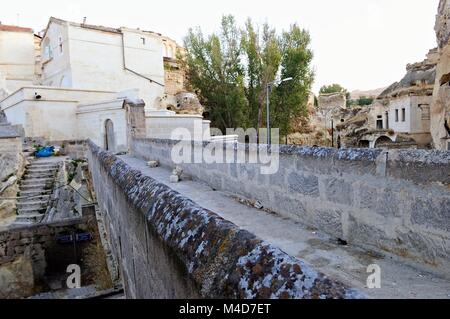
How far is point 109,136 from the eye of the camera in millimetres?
20141

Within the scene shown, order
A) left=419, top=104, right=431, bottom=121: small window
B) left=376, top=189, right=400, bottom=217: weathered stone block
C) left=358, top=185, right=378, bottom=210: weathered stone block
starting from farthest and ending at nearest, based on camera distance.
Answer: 1. left=419, top=104, right=431, bottom=121: small window
2. left=358, top=185, right=378, bottom=210: weathered stone block
3. left=376, top=189, right=400, bottom=217: weathered stone block

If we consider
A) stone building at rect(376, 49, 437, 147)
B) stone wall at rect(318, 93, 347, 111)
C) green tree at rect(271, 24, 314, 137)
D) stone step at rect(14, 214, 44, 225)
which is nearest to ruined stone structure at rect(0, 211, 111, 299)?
stone step at rect(14, 214, 44, 225)

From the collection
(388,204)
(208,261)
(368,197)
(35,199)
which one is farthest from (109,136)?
(208,261)


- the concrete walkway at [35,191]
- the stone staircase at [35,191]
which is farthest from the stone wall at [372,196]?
the stone staircase at [35,191]

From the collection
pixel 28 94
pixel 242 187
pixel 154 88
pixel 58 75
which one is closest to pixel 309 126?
pixel 154 88

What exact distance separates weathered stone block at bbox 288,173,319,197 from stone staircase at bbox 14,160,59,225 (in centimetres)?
1075

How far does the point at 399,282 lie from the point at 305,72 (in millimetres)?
27736

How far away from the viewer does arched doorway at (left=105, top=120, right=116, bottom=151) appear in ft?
64.7

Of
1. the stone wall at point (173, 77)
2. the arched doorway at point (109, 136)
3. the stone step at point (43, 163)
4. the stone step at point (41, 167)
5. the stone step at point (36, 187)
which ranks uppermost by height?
the stone wall at point (173, 77)

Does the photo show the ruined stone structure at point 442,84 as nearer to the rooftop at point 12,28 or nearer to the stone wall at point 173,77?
the stone wall at point 173,77

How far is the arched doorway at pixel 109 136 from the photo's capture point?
1971 centimetres

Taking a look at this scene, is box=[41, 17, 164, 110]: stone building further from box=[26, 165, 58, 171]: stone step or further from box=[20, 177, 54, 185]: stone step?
box=[20, 177, 54, 185]: stone step

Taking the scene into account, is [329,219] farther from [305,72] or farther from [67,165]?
[305,72]

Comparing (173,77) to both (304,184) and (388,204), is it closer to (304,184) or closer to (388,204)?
(304,184)
